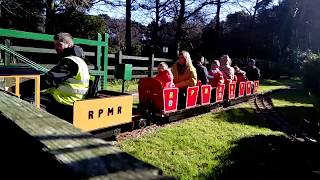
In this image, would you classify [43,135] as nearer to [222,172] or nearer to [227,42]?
[222,172]

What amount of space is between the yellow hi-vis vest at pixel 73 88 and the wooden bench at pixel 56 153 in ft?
10.2

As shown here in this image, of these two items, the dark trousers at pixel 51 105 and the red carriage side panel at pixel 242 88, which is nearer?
the dark trousers at pixel 51 105

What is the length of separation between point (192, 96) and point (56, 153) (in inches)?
347

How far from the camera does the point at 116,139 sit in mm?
7031

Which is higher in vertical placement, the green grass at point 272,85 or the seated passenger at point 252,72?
the seated passenger at point 252,72

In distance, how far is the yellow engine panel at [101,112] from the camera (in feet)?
19.4

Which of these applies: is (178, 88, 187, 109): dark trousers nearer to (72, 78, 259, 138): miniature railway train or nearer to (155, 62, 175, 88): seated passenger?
(72, 78, 259, 138): miniature railway train

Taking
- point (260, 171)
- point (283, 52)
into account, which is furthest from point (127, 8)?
point (283, 52)

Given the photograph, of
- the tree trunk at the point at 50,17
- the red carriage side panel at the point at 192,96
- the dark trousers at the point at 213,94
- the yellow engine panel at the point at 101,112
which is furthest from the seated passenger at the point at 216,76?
the tree trunk at the point at 50,17

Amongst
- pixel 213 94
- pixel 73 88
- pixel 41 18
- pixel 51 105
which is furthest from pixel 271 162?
pixel 41 18

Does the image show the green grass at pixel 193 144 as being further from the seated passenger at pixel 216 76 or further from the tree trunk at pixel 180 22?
the tree trunk at pixel 180 22

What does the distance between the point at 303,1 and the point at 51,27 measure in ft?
122

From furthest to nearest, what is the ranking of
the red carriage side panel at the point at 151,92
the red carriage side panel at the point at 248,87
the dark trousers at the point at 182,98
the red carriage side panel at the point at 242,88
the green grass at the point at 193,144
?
the red carriage side panel at the point at 248,87
the red carriage side panel at the point at 242,88
the dark trousers at the point at 182,98
the red carriage side panel at the point at 151,92
the green grass at the point at 193,144

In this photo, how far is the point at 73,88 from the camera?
588 centimetres
